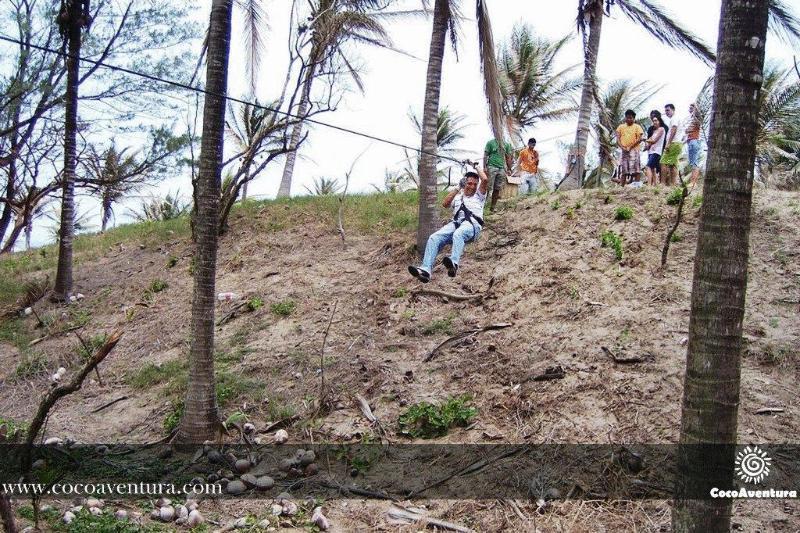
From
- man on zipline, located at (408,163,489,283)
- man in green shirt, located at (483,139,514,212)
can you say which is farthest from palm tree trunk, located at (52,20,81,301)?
man on zipline, located at (408,163,489,283)

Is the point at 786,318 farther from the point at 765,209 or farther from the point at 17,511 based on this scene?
the point at 17,511

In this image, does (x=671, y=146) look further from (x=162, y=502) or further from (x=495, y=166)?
(x=162, y=502)

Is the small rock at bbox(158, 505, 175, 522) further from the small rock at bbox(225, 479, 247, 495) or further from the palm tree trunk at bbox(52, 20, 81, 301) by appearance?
the palm tree trunk at bbox(52, 20, 81, 301)

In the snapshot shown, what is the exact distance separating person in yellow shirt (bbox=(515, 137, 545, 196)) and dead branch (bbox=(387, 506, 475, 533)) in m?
8.75

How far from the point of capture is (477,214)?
894 cm

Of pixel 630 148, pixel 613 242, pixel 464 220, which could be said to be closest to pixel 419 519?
pixel 464 220

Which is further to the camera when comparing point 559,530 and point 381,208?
point 381,208

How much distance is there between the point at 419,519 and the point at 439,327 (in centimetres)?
389

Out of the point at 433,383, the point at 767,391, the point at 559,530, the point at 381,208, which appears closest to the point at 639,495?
the point at 559,530

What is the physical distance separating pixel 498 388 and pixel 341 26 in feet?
28.1

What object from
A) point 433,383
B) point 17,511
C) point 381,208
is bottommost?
point 17,511

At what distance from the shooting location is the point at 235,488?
696 cm

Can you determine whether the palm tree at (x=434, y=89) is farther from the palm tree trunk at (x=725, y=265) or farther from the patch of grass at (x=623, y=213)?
the palm tree trunk at (x=725, y=265)

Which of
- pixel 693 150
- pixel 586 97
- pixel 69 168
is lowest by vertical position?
pixel 69 168
